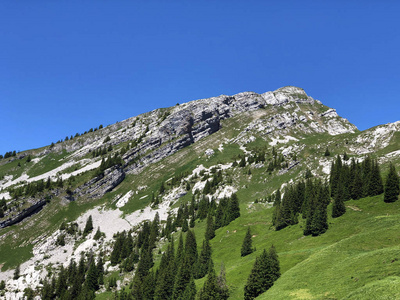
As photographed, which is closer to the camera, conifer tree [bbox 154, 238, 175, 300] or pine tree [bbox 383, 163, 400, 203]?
pine tree [bbox 383, 163, 400, 203]

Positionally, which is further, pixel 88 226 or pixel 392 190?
pixel 88 226

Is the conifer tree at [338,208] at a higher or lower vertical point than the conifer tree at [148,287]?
higher

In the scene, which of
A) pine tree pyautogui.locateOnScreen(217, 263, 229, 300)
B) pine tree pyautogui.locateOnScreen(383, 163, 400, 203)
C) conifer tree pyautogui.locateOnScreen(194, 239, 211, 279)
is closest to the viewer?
pine tree pyautogui.locateOnScreen(217, 263, 229, 300)

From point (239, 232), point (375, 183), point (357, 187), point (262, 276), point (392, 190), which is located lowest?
point (239, 232)

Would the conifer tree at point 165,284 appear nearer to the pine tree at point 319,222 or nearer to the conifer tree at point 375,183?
the pine tree at point 319,222

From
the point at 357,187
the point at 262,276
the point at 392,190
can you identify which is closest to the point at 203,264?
the point at 262,276

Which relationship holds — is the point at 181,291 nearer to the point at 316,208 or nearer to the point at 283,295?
the point at 283,295

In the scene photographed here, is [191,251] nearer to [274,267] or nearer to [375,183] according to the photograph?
[274,267]

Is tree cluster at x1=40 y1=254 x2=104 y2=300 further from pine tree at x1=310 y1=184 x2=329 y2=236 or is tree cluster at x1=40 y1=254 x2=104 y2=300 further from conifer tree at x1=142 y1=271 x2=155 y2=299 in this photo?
pine tree at x1=310 y1=184 x2=329 y2=236

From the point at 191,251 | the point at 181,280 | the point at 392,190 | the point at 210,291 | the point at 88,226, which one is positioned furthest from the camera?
the point at 88,226

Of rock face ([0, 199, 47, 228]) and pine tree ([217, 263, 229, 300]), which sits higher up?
rock face ([0, 199, 47, 228])

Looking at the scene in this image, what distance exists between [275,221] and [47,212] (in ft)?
536

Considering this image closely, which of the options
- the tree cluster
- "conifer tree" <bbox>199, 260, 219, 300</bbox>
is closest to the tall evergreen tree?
"conifer tree" <bbox>199, 260, 219, 300</bbox>

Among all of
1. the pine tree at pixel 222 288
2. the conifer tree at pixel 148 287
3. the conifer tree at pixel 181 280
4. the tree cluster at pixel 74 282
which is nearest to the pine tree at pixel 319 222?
the pine tree at pixel 222 288
